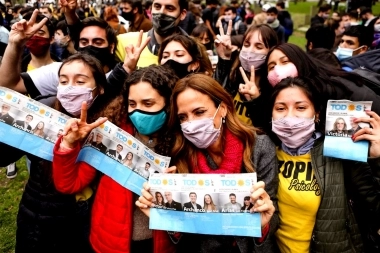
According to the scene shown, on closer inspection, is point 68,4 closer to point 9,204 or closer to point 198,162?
point 198,162

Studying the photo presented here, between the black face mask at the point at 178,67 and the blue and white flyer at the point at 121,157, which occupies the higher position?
the black face mask at the point at 178,67

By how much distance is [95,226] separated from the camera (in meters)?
2.19

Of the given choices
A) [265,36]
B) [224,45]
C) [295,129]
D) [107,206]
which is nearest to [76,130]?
[107,206]

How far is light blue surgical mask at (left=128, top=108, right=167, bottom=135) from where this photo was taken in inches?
86.8

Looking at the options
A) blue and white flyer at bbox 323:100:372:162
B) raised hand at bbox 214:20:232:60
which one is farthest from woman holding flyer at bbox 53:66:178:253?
raised hand at bbox 214:20:232:60

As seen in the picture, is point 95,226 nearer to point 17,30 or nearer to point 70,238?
point 70,238

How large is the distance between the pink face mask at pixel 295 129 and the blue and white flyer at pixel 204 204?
0.58m

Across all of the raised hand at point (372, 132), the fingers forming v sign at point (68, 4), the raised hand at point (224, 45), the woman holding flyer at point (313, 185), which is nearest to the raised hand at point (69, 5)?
the fingers forming v sign at point (68, 4)

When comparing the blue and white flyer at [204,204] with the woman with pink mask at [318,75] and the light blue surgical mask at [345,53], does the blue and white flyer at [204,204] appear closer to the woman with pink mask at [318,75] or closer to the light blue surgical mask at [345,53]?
the woman with pink mask at [318,75]

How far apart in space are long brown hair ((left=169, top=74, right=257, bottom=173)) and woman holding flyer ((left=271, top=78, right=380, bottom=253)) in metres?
0.22

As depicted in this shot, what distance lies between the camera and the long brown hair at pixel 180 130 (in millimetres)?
2215

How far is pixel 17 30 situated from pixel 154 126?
1.40 metres

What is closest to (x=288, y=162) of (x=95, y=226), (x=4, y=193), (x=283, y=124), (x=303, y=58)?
(x=283, y=124)

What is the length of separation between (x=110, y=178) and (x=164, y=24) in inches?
78.8
